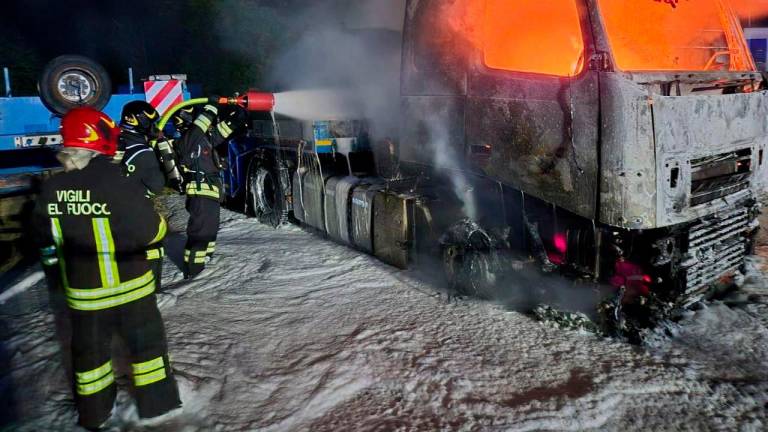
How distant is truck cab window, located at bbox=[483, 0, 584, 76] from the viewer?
4109 millimetres

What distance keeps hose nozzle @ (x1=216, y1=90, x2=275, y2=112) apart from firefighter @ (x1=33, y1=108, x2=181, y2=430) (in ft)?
11.2

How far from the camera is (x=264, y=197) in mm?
7961

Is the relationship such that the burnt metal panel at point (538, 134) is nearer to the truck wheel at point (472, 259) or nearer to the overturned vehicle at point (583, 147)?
the overturned vehicle at point (583, 147)

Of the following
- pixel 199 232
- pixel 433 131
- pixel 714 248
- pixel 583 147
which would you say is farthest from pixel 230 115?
pixel 714 248

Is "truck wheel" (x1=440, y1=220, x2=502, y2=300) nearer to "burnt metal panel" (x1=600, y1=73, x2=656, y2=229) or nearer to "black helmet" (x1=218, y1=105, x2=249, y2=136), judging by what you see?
"burnt metal panel" (x1=600, y1=73, x2=656, y2=229)

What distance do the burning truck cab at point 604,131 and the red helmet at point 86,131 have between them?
2.70m

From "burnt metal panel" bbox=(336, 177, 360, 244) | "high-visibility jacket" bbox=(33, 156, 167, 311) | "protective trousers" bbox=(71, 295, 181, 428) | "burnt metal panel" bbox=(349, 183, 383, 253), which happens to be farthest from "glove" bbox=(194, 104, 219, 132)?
"protective trousers" bbox=(71, 295, 181, 428)

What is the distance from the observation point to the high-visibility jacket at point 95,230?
9.85 ft

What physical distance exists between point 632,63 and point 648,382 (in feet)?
7.11

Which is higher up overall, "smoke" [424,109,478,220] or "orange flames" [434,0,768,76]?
"orange flames" [434,0,768,76]

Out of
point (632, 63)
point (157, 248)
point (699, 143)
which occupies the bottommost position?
point (157, 248)

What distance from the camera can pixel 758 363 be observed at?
145 inches

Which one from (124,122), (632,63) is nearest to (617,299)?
(632,63)

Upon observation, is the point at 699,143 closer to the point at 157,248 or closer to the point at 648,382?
the point at 648,382
